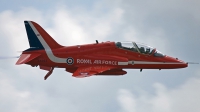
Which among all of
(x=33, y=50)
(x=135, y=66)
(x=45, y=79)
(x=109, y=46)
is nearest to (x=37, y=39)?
(x=33, y=50)

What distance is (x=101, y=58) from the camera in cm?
3338

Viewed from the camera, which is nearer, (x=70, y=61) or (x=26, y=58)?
(x=70, y=61)

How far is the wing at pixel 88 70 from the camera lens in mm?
31913

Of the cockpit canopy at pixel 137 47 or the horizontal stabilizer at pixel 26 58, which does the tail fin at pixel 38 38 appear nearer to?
the horizontal stabilizer at pixel 26 58

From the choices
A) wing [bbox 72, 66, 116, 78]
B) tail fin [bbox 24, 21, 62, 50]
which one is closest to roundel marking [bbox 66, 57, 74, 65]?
wing [bbox 72, 66, 116, 78]

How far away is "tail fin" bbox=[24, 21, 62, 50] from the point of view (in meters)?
34.6

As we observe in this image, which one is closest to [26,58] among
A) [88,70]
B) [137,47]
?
[88,70]

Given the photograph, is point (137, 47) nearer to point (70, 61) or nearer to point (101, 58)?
point (101, 58)

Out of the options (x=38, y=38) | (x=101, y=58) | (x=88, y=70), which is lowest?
(x=88, y=70)

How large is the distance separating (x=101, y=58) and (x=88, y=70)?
1.56 meters

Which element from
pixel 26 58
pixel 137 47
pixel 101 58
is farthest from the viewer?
pixel 137 47

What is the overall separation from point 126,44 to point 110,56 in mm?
1743

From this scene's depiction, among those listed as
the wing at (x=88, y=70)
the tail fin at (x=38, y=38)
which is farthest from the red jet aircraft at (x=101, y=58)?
the tail fin at (x=38, y=38)

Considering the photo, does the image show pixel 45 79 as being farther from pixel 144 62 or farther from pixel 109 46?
pixel 144 62
